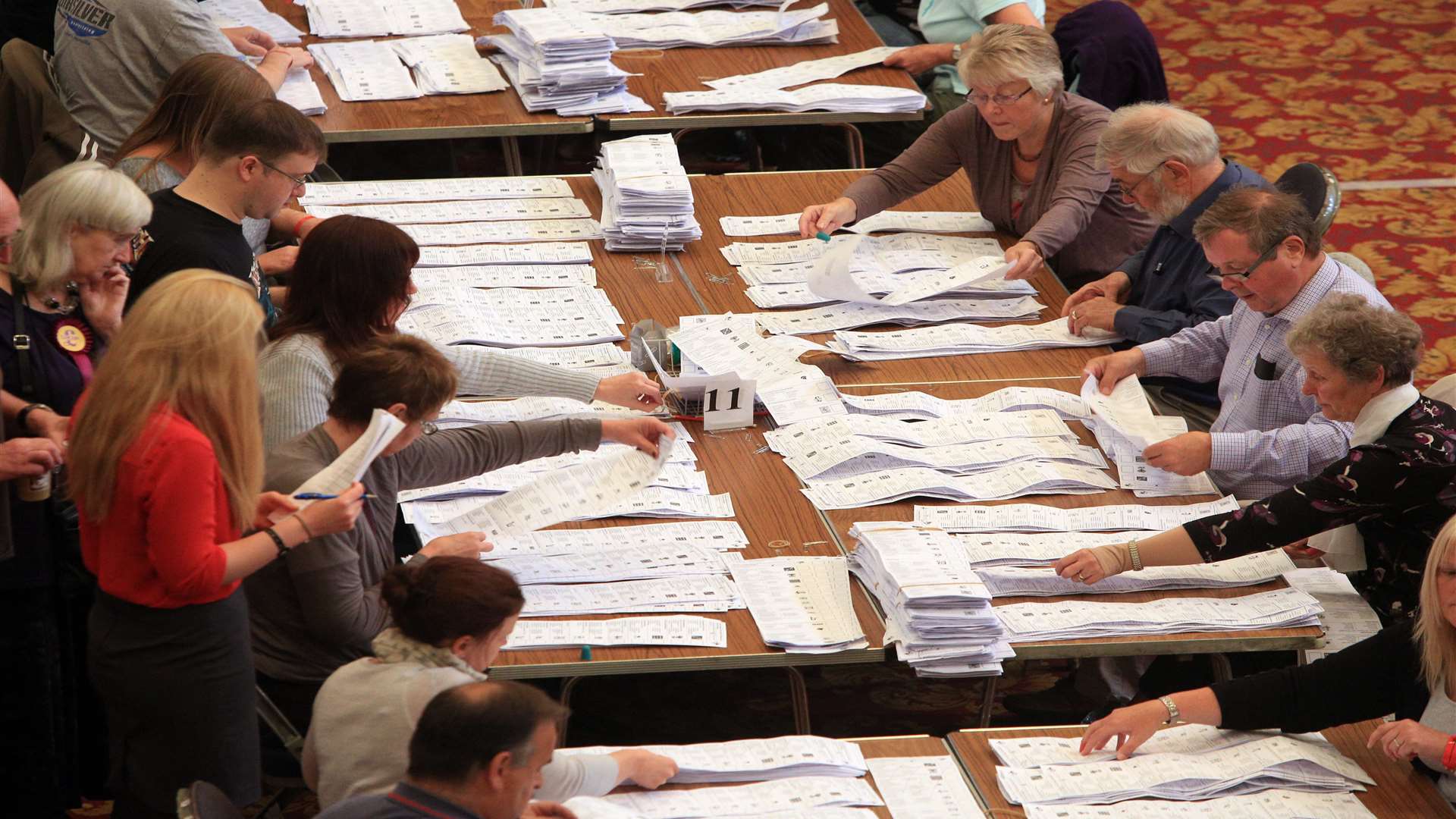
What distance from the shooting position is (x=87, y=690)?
3.53m

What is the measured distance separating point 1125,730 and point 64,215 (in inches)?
88.7

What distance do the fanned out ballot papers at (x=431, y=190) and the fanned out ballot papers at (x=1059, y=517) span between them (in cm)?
203

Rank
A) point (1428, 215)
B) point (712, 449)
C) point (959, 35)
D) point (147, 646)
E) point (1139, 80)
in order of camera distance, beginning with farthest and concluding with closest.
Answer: point (1428, 215)
point (959, 35)
point (1139, 80)
point (712, 449)
point (147, 646)

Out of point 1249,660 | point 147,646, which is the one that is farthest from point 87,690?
point 1249,660

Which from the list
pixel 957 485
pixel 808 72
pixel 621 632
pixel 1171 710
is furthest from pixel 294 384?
pixel 808 72

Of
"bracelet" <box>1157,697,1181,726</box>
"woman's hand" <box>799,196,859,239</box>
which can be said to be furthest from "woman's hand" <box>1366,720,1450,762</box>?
"woman's hand" <box>799,196,859,239</box>

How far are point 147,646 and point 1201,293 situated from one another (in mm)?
2864

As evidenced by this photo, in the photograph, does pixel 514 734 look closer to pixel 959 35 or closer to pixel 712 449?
pixel 712 449

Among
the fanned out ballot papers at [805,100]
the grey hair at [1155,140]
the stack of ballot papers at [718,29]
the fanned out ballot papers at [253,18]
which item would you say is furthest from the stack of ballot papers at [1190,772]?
the fanned out ballot papers at [253,18]

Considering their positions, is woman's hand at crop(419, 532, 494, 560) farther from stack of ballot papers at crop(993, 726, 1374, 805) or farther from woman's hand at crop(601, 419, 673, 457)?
stack of ballot papers at crop(993, 726, 1374, 805)

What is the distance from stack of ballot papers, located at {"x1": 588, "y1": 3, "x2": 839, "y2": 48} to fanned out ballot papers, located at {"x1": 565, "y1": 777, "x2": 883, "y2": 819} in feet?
12.4

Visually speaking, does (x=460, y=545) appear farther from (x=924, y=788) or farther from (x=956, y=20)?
(x=956, y=20)

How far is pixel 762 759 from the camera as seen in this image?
274cm

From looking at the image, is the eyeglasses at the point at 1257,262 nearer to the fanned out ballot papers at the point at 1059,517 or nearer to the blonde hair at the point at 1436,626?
the fanned out ballot papers at the point at 1059,517
